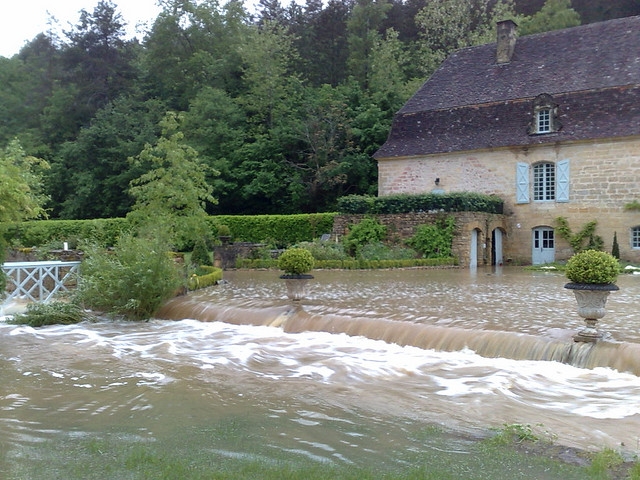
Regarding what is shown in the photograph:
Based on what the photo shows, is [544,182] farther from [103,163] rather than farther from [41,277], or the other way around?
[103,163]

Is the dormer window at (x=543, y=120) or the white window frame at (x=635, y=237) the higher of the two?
the dormer window at (x=543, y=120)

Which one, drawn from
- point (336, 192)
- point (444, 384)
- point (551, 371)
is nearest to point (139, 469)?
point (444, 384)

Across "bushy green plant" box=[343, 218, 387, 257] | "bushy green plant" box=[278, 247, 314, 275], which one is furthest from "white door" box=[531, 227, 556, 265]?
"bushy green plant" box=[278, 247, 314, 275]

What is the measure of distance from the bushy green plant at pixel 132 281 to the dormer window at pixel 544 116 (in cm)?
1625

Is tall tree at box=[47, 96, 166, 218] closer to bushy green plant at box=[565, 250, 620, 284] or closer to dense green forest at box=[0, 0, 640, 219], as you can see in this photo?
dense green forest at box=[0, 0, 640, 219]

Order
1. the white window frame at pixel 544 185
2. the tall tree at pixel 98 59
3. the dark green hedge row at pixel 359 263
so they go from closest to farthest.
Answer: the dark green hedge row at pixel 359 263 < the white window frame at pixel 544 185 < the tall tree at pixel 98 59

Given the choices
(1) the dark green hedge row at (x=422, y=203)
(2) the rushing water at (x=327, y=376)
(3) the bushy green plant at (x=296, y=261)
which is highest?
(1) the dark green hedge row at (x=422, y=203)

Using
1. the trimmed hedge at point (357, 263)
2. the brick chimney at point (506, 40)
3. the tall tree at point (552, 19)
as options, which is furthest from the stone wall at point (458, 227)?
the tall tree at point (552, 19)

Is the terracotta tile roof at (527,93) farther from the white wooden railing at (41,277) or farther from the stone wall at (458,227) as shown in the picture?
the white wooden railing at (41,277)

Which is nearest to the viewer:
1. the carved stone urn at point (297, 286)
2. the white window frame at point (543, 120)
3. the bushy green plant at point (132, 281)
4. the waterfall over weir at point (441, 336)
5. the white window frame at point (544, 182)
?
the waterfall over weir at point (441, 336)

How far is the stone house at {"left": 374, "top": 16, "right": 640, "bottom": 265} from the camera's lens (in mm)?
21875

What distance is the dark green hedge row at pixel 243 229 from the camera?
24797 mm

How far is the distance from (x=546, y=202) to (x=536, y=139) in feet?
8.03

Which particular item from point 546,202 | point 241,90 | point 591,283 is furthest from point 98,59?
point 591,283
